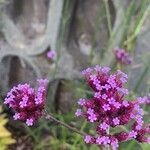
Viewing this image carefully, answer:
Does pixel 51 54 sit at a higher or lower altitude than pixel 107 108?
lower

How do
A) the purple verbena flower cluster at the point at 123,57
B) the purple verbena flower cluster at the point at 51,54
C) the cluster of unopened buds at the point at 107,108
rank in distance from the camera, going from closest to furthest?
the cluster of unopened buds at the point at 107,108, the purple verbena flower cluster at the point at 123,57, the purple verbena flower cluster at the point at 51,54

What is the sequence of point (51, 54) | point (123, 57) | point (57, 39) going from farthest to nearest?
point (57, 39) < point (51, 54) < point (123, 57)

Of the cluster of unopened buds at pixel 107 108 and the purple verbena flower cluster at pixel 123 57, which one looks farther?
the purple verbena flower cluster at pixel 123 57

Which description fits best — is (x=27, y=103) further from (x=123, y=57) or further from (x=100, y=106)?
(x=123, y=57)

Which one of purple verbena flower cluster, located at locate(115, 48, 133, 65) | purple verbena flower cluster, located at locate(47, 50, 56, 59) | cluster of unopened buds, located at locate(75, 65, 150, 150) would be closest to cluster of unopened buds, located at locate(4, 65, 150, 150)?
cluster of unopened buds, located at locate(75, 65, 150, 150)

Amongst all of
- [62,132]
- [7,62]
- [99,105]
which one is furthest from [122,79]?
[7,62]

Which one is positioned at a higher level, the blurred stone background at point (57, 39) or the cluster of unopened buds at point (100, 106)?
the cluster of unopened buds at point (100, 106)

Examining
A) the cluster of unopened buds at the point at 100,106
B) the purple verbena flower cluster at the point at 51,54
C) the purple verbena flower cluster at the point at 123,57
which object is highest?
the cluster of unopened buds at the point at 100,106

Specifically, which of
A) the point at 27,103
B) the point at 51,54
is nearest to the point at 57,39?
the point at 51,54

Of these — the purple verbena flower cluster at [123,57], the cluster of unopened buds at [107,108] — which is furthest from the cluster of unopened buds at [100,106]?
the purple verbena flower cluster at [123,57]

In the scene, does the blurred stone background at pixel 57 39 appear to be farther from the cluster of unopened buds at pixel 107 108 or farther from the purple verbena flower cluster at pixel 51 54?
the cluster of unopened buds at pixel 107 108

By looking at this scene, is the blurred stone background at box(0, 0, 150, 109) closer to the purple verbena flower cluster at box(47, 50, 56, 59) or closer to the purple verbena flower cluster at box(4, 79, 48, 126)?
the purple verbena flower cluster at box(47, 50, 56, 59)
